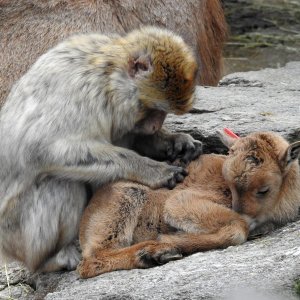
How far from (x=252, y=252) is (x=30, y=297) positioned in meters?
1.78

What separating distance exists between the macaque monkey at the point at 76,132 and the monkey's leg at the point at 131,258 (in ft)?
1.46

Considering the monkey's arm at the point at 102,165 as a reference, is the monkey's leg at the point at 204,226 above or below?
below

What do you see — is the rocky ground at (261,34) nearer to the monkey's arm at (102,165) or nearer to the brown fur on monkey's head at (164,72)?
the brown fur on monkey's head at (164,72)

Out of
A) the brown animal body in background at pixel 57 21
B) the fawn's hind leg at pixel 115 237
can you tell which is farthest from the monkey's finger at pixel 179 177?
the brown animal body in background at pixel 57 21

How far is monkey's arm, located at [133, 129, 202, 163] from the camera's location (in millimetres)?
7227

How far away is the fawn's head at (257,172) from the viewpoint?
6327 mm

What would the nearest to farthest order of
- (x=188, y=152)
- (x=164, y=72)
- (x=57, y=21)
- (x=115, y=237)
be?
(x=115, y=237)
(x=164, y=72)
(x=188, y=152)
(x=57, y=21)

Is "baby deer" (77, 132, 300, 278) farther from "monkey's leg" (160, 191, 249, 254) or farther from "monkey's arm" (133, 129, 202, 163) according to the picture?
"monkey's arm" (133, 129, 202, 163)

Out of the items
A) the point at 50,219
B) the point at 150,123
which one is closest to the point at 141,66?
the point at 150,123

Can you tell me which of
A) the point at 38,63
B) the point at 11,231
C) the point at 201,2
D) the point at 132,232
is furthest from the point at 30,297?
the point at 201,2

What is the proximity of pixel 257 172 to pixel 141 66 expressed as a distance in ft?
3.65

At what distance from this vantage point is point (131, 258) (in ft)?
21.0

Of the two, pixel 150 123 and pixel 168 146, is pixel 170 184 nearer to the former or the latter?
pixel 150 123

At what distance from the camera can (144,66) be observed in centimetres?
683
